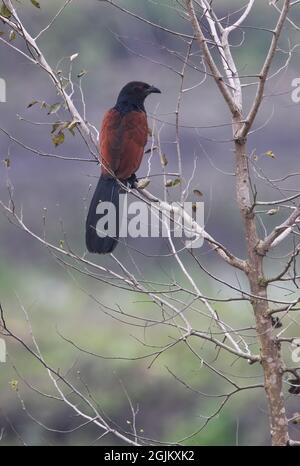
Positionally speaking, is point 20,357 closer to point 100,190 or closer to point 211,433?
point 211,433

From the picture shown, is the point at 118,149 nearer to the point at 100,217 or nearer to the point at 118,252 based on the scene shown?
the point at 100,217

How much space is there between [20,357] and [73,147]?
4093 mm

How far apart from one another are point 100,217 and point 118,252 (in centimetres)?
615

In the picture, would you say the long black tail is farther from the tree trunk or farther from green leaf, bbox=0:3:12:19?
green leaf, bbox=0:3:12:19

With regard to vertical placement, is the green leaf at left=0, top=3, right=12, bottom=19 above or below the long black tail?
Result: above

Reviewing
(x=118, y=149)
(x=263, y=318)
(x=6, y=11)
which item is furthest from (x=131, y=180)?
(x=263, y=318)

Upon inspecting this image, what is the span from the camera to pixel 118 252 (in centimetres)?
1059

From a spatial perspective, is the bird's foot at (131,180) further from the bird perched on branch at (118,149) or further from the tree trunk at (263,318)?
the tree trunk at (263,318)

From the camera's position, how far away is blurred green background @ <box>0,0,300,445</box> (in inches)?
343

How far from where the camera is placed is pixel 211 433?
8.06 meters

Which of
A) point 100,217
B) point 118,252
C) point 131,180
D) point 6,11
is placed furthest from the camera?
point 118,252

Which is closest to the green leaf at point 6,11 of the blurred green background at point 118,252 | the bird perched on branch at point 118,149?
the bird perched on branch at point 118,149

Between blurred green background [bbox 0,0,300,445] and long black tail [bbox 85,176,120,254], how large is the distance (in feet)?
8.02

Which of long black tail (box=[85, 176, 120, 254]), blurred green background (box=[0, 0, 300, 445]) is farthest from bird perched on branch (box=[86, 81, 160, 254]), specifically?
blurred green background (box=[0, 0, 300, 445])
